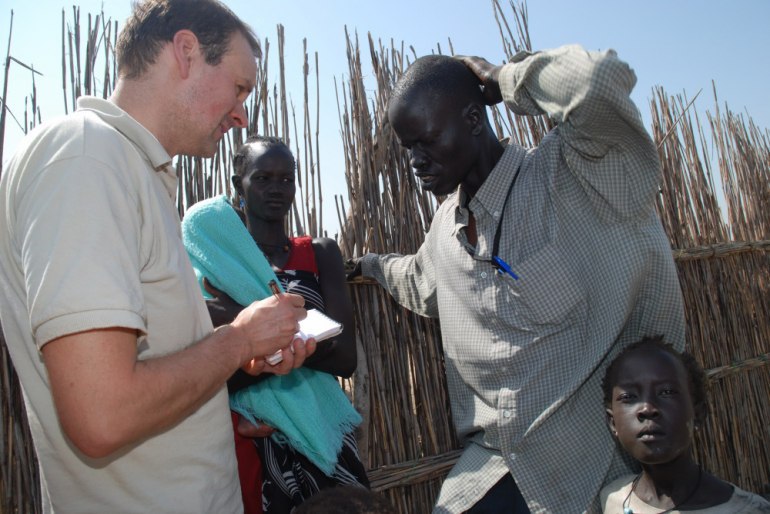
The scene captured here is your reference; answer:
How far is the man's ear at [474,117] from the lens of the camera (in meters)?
1.86

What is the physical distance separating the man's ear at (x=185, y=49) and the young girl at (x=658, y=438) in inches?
60.2

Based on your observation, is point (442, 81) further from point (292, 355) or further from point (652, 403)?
point (652, 403)

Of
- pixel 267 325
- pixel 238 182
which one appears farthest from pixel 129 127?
pixel 238 182

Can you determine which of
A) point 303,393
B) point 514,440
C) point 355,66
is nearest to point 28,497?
point 303,393

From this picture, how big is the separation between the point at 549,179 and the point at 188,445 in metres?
1.34

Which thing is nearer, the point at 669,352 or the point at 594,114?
the point at 594,114

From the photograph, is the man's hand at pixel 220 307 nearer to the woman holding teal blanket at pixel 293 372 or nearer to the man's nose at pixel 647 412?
the woman holding teal blanket at pixel 293 372

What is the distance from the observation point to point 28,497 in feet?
5.41

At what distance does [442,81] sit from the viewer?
1845mm

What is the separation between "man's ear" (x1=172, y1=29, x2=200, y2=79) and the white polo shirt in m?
0.18

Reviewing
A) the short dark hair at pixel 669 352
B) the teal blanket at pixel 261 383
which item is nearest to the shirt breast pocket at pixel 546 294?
the short dark hair at pixel 669 352

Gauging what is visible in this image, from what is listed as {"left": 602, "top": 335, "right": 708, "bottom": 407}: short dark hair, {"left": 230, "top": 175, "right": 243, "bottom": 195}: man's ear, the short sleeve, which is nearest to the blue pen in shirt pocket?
{"left": 602, "top": 335, "right": 708, "bottom": 407}: short dark hair

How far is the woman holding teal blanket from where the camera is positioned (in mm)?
1614

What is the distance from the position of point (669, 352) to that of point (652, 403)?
0.18 metres
